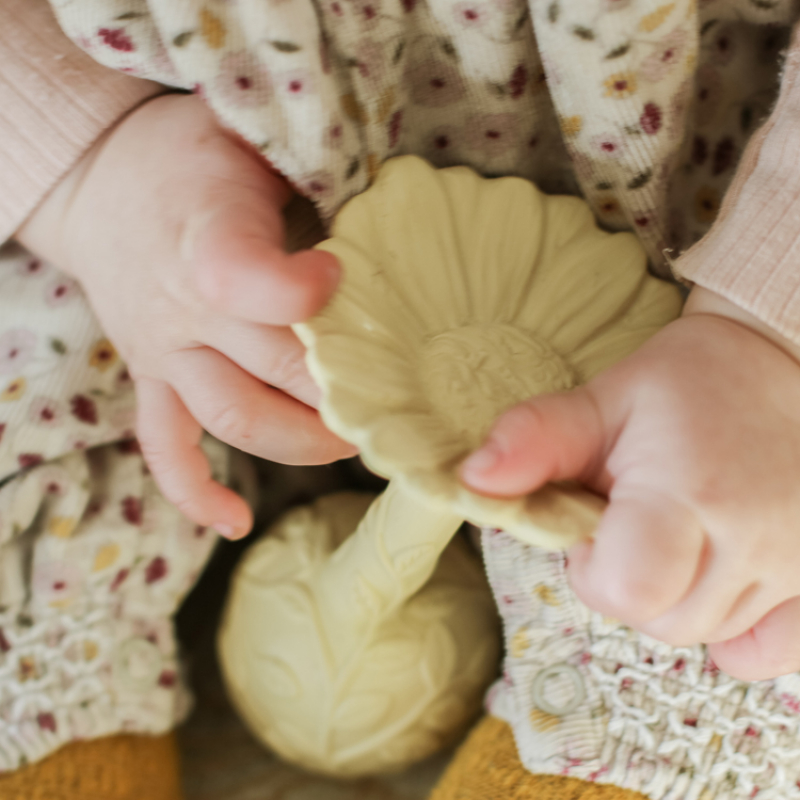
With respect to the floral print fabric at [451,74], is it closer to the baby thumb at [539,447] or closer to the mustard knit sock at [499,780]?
the baby thumb at [539,447]

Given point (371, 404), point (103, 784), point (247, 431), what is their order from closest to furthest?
point (371, 404), point (247, 431), point (103, 784)

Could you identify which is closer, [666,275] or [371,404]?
[371,404]

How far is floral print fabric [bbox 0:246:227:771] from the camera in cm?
51

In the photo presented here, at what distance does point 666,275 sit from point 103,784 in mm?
506

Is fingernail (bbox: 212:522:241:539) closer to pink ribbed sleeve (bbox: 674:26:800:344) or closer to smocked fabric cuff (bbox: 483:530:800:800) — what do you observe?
smocked fabric cuff (bbox: 483:530:800:800)

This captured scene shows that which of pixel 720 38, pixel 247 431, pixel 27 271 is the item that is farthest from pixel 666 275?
pixel 27 271

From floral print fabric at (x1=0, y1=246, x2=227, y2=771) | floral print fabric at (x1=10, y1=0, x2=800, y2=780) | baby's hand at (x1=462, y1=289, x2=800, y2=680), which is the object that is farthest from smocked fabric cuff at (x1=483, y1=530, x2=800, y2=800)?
floral print fabric at (x1=0, y1=246, x2=227, y2=771)

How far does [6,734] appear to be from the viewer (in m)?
0.50

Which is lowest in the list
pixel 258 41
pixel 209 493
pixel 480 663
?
pixel 480 663

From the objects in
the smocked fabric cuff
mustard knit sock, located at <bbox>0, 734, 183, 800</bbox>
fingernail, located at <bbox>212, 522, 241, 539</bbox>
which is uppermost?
fingernail, located at <bbox>212, 522, 241, 539</bbox>

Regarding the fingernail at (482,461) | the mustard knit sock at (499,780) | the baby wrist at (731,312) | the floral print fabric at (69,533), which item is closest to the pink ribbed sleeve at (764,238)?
the baby wrist at (731,312)

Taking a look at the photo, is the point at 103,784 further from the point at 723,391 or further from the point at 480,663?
the point at 723,391

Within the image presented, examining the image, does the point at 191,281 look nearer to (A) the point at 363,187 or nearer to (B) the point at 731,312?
(A) the point at 363,187

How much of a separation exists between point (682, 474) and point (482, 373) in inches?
3.8
